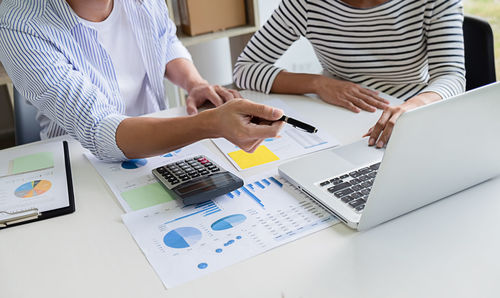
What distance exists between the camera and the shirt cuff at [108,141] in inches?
41.0

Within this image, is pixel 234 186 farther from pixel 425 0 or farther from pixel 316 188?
pixel 425 0

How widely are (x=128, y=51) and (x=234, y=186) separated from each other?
71 cm

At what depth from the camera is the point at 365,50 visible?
149 centimetres

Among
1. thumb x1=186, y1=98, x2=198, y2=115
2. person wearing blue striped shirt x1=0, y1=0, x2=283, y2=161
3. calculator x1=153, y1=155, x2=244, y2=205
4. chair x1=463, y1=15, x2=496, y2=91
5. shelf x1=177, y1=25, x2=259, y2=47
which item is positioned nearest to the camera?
calculator x1=153, y1=155, x2=244, y2=205

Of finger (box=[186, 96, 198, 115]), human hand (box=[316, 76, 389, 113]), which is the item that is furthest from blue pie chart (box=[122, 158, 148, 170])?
human hand (box=[316, 76, 389, 113])

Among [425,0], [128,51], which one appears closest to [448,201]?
[425,0]

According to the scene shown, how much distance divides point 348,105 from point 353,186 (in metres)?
0.42

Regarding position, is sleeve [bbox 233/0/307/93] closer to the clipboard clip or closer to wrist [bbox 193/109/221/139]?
wrist [bbox 193/109/221/139]

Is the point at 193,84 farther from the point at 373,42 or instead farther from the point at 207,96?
the point at 373,42

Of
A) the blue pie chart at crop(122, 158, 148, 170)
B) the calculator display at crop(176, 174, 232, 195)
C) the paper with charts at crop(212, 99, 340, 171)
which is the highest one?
the calculator display at crop(176, 174, 232, 195)

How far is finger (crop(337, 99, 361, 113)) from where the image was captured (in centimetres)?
123

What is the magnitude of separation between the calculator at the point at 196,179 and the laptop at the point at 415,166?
4.5 inches

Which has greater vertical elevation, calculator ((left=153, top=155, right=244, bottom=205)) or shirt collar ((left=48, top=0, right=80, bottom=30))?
shirt collar ((left=48, top=0, right=80, bottom=30))

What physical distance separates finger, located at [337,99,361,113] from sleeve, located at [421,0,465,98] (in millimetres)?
216
